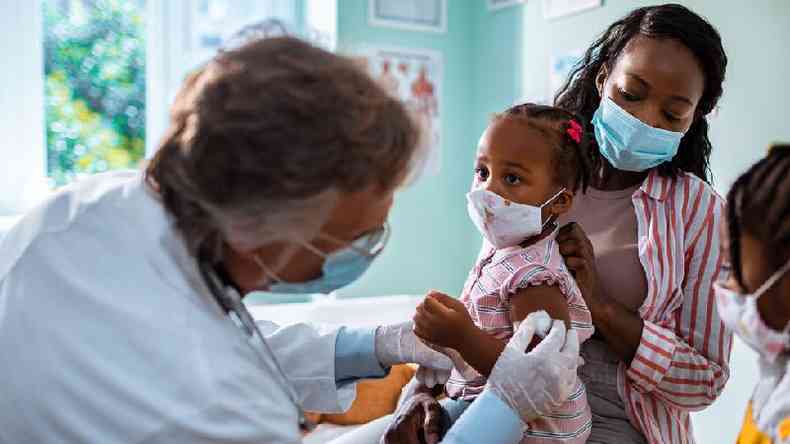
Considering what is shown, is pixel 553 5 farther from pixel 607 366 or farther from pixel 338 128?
pixel 338 128

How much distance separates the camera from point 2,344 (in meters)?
0.96

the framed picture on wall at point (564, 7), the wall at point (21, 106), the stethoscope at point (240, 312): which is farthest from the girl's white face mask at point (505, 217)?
the wall at point (21, 106)

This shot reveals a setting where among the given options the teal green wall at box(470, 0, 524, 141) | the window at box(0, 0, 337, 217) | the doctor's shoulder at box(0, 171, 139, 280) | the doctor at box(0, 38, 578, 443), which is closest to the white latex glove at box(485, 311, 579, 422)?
the doctor at box(0, 38, 578, 443)

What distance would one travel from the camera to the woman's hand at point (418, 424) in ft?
4.48

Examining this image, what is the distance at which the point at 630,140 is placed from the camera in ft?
4.74

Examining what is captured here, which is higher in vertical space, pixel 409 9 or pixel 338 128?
pixel 409 9

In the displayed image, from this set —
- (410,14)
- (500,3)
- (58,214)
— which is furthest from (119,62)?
(58,214)

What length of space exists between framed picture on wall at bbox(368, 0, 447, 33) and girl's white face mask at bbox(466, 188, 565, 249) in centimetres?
248

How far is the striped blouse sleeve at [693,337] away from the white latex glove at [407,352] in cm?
36

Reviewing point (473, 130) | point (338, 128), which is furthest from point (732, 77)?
point (338, 128)

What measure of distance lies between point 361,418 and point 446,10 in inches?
86.1

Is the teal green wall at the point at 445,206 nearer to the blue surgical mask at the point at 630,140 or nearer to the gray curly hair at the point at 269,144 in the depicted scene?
the blue surgical mask at the point at 630,140

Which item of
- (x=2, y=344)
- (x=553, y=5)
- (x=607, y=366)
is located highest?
(x=553, y=5)

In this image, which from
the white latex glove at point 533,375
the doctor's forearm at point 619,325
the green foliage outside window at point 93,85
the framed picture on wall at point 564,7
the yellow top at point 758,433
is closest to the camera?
the yellow top at point 758,433
